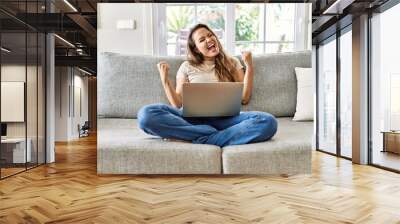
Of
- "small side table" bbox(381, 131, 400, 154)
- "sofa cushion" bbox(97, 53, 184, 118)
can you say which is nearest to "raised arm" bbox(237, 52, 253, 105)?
"sofa cushion" bbox(97, 53, 184, 118)

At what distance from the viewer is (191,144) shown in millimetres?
1411

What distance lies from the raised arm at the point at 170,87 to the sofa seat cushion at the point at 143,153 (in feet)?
0.49

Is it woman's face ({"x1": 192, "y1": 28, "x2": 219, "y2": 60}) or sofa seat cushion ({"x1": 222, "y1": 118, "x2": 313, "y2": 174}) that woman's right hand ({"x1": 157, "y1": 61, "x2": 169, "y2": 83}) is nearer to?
woman's face ({"x1": 192, "y1": 28, "x2": 219, "y2": 60})

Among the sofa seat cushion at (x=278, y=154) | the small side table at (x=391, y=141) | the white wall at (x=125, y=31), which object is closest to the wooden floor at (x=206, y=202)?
the sofa seat cushion at (x=278, y=154)

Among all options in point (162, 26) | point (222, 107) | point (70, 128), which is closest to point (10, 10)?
point (162, 26)

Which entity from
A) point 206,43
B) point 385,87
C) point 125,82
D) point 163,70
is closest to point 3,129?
point 125,82

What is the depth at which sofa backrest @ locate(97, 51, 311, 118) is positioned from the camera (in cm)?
141

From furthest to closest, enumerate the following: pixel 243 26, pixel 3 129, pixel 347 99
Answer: pixel 347 99
pixel 3 129
pixel 243 26

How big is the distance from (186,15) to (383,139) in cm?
407

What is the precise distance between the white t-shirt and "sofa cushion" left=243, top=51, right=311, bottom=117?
15 centimetres

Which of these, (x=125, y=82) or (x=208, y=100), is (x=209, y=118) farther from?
(x=125, y=82)

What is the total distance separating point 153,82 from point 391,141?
159 inches

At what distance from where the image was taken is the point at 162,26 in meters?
1.46

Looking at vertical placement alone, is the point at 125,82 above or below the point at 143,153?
above
